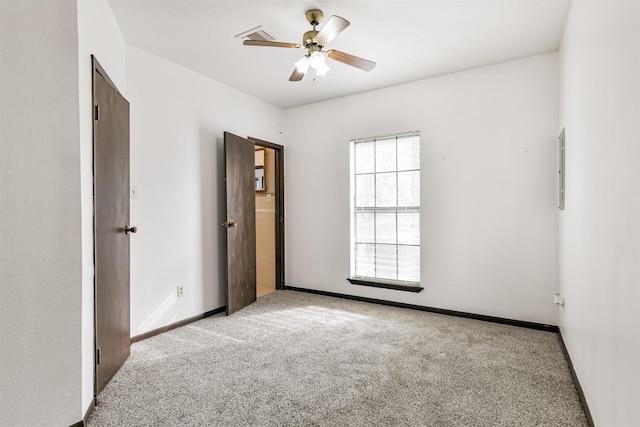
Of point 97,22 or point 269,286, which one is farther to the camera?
point 269,286

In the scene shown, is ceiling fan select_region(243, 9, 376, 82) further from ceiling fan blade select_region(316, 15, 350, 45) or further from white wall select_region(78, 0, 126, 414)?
white wall select_region(78, 0, 126, 414)

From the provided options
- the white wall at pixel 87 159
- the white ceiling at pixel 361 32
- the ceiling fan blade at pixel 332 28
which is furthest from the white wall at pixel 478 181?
the white wall at pixel 87 159

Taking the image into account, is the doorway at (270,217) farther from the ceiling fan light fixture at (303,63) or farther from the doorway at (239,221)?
the ceiling fan light fixture at (303,63)

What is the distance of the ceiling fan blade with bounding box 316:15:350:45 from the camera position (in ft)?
7.02

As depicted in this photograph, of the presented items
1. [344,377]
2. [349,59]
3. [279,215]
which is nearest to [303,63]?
[349,59]

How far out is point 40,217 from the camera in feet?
5.53

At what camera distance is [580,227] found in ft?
6.80

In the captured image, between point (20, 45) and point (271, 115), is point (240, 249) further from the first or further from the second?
point (20, 45)

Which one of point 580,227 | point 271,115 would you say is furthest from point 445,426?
point 271,115

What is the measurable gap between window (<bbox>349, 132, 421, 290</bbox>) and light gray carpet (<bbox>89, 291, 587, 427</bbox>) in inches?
30.1

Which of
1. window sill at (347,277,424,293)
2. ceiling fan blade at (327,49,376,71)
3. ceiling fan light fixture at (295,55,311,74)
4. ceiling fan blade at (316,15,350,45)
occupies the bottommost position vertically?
window sill at (347,277,424,293)

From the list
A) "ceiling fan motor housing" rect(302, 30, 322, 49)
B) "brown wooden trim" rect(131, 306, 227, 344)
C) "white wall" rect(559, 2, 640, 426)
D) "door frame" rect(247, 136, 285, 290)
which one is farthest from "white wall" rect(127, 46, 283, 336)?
"white wall" rect(559, 2, 640, 426)

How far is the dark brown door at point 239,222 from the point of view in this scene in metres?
3.71

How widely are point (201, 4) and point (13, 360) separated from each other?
7.81 ft
